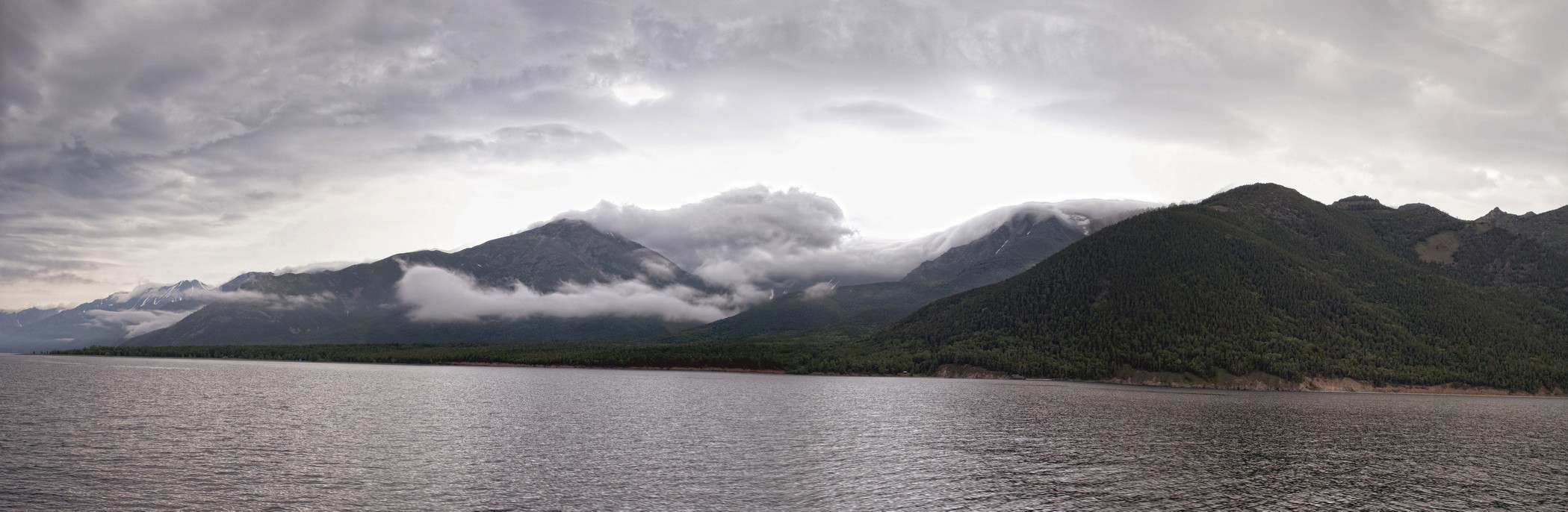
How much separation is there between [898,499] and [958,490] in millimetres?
7343

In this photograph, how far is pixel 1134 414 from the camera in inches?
5886

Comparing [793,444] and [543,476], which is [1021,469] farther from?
[543,476]

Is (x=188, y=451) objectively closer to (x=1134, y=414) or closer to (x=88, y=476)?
(x=88, y=476)

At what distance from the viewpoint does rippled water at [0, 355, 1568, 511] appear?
65250 mm

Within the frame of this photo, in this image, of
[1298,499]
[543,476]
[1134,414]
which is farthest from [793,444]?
[1134,414]

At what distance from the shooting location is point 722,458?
288 ft

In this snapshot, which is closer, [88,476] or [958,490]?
[88,476]

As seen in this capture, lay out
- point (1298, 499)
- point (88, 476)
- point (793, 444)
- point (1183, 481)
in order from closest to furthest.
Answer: point (88, 476) → point (1298, 499) → point (1183, 481) → point (793, 444)

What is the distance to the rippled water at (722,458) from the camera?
6525cm

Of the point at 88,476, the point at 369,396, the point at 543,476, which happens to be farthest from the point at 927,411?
the point at 88,476

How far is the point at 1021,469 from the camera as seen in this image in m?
84.1

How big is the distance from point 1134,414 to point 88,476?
144269 mm

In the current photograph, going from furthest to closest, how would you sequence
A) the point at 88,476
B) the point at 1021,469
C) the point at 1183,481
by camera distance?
1. the point at 1021,469
2. the point at 1183,481
3. the point at 88,476

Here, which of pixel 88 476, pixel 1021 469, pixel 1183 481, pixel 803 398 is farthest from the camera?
pixel 803 398
